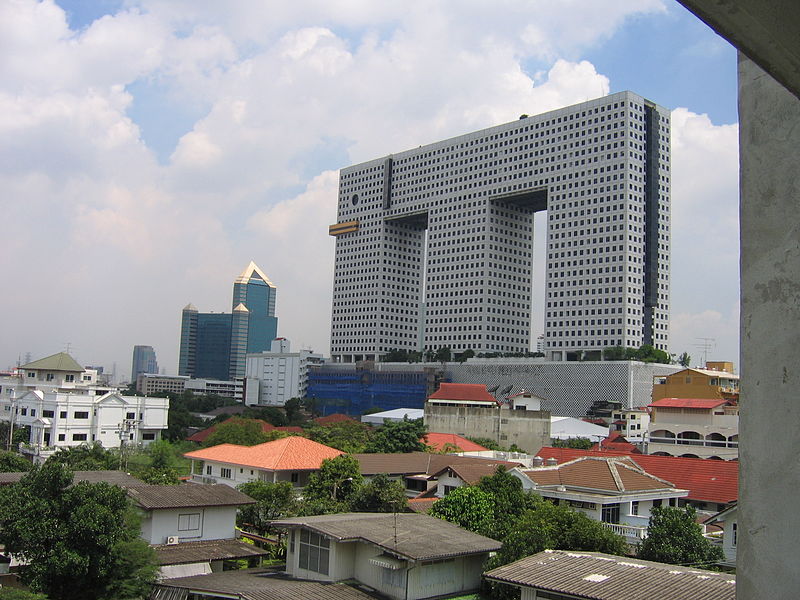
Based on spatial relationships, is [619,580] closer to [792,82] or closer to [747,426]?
[747,426]

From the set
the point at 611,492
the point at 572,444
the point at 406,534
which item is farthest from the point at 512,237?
the point at 406,534

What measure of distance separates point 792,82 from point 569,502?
33.4m

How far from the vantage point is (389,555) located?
23594mm

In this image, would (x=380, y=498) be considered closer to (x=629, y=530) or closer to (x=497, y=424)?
(x=629, y=530)

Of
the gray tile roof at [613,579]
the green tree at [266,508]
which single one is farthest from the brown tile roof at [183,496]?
the gray tile roof at [613,579]

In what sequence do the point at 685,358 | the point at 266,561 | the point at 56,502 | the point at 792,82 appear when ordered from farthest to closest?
the point at 685,358 < the point at 266,561 < the point at 56,502 < the point at 792,82

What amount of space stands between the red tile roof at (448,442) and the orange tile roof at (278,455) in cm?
1591

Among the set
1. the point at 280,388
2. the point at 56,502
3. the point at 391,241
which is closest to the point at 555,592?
the point at 56,502

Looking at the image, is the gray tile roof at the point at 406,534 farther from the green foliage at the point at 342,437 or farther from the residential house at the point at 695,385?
the residential house at the point at 695,385

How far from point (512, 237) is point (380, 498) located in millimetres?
120855

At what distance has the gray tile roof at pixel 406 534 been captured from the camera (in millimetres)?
23688

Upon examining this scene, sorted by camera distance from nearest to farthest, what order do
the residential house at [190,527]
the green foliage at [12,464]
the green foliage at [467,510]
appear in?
1. the residential house at [190,527]
2. the green foliage at [467,510]
3. the green foliage at [12,464]

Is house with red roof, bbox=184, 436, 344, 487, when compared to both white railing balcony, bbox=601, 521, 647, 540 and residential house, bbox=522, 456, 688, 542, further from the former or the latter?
white railing balcony, bbox=601, 521, 647, 540

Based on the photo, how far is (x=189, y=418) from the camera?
88125 millimetres
